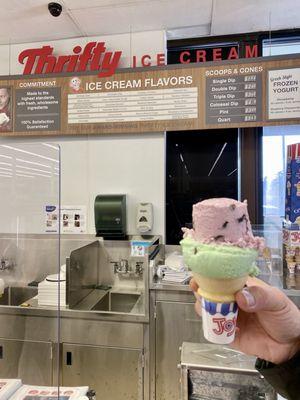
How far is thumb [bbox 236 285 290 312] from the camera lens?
78 centimetres

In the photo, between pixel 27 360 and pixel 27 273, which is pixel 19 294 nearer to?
pixel 27 273

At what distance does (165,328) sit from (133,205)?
113cm

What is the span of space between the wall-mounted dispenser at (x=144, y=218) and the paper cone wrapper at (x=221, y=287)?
75.4 inches

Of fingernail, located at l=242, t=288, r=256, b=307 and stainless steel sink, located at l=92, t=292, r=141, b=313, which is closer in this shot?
fingernail, located at l=242, t=288, r=256, b=307

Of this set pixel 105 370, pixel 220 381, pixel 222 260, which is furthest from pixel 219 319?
pixel 105 370

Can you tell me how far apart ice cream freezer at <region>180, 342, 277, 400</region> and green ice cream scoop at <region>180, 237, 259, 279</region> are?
100cm

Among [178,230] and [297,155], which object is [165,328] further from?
[297,155]

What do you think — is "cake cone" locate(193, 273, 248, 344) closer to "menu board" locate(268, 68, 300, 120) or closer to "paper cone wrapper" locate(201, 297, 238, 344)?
"paper cone wrapper" locate(201, 297, 238, 344)

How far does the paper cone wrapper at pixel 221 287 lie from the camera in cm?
78

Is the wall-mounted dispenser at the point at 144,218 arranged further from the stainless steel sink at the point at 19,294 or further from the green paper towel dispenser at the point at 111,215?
the stainless steel sink at the point at 19,294

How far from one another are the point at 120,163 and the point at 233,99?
1156mm

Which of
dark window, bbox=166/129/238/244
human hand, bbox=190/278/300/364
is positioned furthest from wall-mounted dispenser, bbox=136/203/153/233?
human hand, bbox=190/278/300/364

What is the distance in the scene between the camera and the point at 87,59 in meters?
2.84

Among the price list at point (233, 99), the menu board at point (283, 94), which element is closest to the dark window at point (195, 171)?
the price list at point (233, 99)
